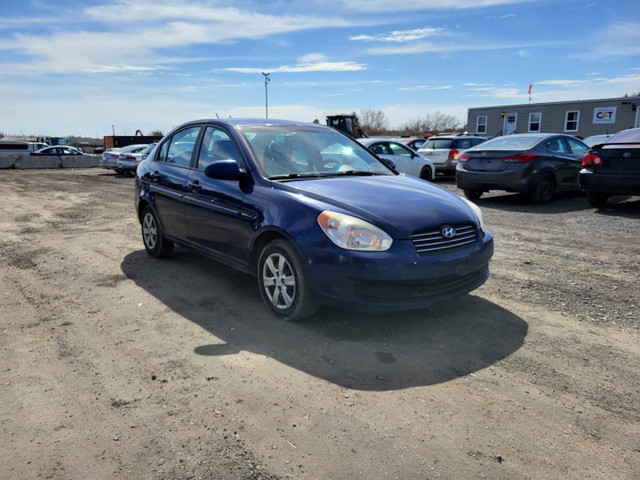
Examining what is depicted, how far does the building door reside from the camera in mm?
32219

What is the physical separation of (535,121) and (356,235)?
31.7 meters

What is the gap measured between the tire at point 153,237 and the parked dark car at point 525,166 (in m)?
7.17

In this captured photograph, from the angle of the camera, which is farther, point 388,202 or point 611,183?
point 611,183

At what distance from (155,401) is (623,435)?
104 inches

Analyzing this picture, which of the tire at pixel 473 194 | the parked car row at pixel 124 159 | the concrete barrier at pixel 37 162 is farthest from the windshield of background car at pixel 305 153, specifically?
the concrete barrier at pixel 37 162

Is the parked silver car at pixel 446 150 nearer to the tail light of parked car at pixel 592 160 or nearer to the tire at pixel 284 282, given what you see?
the tail light of parked car at pixel 592 160

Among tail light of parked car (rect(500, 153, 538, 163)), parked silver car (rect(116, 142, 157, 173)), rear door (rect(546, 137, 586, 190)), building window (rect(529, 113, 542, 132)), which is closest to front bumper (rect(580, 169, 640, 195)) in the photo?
tail light of parked car (rect(500, 153, 538, 163))

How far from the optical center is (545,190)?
1063cm

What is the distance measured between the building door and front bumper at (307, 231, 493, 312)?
31.2m

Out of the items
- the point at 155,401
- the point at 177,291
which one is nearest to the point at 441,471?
the point at 155,401

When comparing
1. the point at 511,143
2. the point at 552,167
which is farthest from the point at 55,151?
the point at 552,167

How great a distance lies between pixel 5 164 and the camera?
98.7 feet

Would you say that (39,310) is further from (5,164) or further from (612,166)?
(5,164)

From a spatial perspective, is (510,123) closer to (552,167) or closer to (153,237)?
(552,167)
